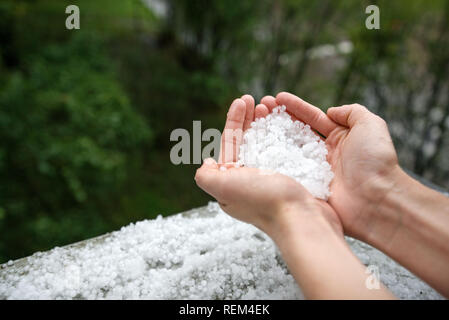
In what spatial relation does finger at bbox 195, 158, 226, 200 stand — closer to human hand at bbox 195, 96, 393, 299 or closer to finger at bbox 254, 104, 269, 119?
human hand at bbox 195, 96, 393, 299

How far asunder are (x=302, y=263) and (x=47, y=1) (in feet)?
22.4

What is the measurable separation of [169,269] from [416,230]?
0.93m

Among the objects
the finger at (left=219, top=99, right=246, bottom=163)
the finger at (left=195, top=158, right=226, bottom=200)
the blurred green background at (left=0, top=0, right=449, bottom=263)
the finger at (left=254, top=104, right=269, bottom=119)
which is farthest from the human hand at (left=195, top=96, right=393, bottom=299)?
the blurred green background at (left=0, top=0, right=449, bottom=263)

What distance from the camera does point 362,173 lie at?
1.28 meters

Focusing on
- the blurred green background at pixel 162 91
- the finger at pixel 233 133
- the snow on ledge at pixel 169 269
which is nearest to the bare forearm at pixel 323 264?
the snow on ledge at pixel 169 269

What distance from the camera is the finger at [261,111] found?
5.07 ft

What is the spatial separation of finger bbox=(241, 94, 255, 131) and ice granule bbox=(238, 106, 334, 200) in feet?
0.11

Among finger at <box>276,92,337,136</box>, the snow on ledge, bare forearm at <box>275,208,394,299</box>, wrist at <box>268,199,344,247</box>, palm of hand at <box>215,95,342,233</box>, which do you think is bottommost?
the snow on ledge

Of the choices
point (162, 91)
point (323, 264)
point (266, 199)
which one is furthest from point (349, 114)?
point (162, 91)

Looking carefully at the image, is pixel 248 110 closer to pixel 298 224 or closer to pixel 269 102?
pixel 269 102

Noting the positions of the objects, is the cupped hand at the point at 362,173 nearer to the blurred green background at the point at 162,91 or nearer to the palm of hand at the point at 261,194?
the palm of hand at the point at 261,194

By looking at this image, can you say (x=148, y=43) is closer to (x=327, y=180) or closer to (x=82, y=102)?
(x=82, y=102)

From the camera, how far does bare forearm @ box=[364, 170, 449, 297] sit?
1103 millimetres

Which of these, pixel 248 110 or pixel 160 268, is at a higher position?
pixel 248 110
